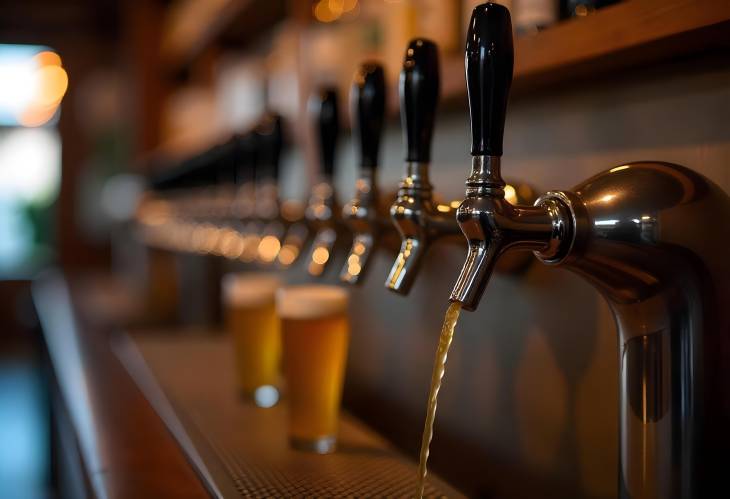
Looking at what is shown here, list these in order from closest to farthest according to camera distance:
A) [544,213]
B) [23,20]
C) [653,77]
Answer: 1. [544,213]
2. [653,77]
3. [23,20]

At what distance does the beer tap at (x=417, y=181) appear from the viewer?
2.48 ft

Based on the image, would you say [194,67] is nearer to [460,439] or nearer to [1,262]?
[460,439]

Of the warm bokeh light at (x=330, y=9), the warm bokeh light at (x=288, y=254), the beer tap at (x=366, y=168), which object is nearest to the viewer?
the beer tap at (x=366, y=168)

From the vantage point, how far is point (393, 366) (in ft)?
4.72

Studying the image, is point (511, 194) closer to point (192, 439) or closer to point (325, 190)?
point (325, 190)

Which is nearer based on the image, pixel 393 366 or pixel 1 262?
pixel 393 366

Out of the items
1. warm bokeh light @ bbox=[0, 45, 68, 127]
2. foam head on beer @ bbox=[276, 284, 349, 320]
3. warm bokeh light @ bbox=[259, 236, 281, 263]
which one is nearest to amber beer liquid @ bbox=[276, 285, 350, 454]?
foam head on beer @ bbox=[276, 284, 349, 320]

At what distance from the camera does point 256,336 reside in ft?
4.62

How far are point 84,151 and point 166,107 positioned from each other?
3.66 metres

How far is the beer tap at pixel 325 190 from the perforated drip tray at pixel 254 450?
261 millimetres

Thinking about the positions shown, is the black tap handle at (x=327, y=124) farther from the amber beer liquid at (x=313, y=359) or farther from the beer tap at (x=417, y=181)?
the beer tap at (x=417, y=181)

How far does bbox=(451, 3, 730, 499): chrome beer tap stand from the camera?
2.00ft

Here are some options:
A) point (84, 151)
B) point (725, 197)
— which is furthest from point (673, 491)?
point (84, 151)

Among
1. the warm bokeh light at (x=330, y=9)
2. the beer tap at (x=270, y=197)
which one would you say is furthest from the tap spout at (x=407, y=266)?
the warm bokeh light at (x=330, y=9)
